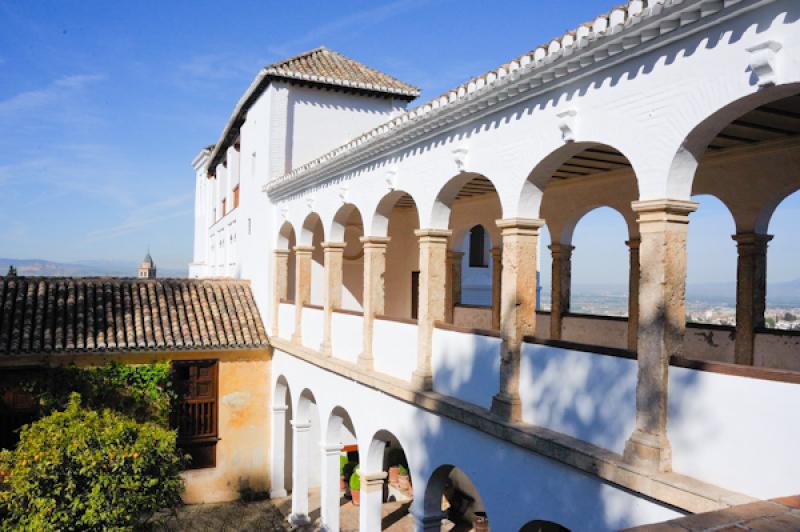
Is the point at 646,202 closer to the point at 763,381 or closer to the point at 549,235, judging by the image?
the point at 763,381

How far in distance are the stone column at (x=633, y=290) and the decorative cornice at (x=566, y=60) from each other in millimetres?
3972

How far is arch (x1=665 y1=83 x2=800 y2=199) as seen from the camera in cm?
459

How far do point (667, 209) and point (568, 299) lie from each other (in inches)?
274

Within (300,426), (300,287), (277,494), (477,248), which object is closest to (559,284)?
(300,287)

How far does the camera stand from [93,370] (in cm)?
1374

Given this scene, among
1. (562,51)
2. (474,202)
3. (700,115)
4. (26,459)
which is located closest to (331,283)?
(474,202)

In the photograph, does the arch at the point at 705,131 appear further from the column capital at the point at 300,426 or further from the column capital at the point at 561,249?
the column capital at the point at 300,426

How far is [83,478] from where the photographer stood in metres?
9.13

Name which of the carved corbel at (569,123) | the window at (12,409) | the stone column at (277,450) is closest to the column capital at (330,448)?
the stone column at (277,450)

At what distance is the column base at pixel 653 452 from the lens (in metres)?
5.17

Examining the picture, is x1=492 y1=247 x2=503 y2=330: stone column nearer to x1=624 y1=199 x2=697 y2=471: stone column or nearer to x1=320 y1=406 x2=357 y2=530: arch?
x1=320 y1=406 x2=357 y2=530: arch

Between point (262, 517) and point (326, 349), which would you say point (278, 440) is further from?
point (326, 349)

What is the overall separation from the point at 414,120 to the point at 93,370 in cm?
903

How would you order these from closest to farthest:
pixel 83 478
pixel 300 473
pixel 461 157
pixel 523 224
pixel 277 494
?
pixel 523 224, pixel 461 157, pixel 83 478, pixel 300 473, pixel 277 494
